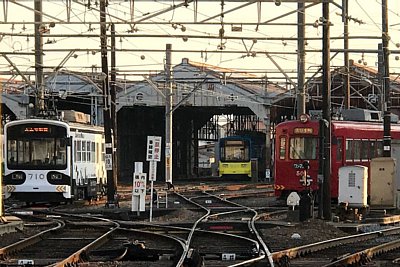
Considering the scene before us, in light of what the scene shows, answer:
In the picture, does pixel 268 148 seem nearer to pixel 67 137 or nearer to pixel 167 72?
pixel 167 72

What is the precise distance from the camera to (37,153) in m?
29.0

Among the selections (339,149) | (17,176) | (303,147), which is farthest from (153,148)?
(339,149)

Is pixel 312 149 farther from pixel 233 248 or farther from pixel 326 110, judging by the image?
pixel 233 248

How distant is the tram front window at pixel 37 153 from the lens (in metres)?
28.9

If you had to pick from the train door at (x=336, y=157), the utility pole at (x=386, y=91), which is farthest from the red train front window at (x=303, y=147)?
the utility pole at (x=386, y=91)

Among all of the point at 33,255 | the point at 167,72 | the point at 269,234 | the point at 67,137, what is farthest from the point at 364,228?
the point at 167,72

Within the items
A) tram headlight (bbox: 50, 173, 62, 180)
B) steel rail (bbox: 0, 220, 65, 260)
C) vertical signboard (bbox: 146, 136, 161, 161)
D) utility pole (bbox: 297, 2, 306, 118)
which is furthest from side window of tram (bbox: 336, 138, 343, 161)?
steel rail (bbox: 0, 220, 65, 260)

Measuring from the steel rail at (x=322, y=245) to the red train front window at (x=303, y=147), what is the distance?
9374mm

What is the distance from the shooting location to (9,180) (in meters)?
28.8

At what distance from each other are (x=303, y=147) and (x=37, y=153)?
8.85 m

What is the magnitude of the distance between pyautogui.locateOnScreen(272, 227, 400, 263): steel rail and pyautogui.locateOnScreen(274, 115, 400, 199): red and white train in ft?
29.0

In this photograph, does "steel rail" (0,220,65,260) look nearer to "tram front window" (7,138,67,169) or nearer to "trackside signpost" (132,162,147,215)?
"trackside signpost" (132,162,147,215)

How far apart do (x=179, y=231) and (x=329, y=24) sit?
668 centimetres

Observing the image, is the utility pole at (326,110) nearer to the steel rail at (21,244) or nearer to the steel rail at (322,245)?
the steel rail at (322,245)
